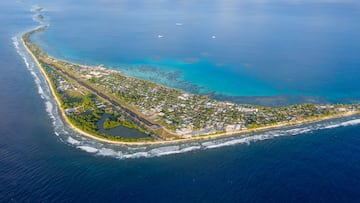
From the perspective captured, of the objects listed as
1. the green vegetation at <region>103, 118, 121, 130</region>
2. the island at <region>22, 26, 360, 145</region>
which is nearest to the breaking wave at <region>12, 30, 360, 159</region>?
the island at <region>22, 26, 360, 145</region>

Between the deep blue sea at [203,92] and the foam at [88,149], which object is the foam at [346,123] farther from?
the foam at [88,149]

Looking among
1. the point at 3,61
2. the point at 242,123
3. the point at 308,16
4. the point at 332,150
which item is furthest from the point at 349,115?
the point at 308,16

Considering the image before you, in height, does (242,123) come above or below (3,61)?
below

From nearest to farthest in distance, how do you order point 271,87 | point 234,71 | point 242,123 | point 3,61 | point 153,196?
point 153,196 → point 242,123 → point 271,87 → point 234,71 → point 3,61

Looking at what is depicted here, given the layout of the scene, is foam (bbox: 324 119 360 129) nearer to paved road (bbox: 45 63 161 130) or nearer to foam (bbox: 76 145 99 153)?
paved road (bbox: 45 63 161 130)

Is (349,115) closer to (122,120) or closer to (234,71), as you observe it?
(234,71)
